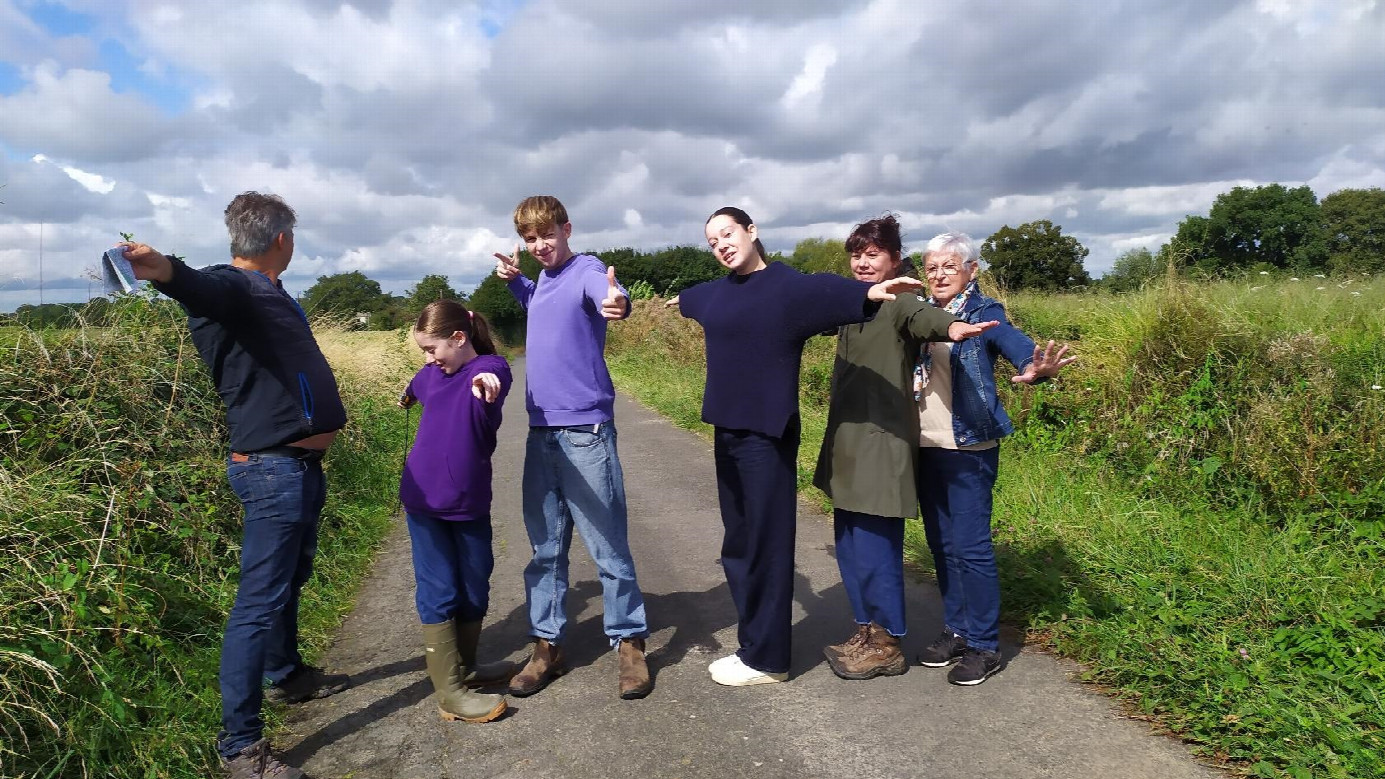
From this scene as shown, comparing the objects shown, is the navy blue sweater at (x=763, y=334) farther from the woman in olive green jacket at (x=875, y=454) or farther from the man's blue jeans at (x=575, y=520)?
the man's blue jeans at (x=575, y=520)

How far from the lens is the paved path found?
2838mm

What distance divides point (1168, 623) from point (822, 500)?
3.18 m

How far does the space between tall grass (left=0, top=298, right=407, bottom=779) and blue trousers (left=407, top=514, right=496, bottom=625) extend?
0.90 metres

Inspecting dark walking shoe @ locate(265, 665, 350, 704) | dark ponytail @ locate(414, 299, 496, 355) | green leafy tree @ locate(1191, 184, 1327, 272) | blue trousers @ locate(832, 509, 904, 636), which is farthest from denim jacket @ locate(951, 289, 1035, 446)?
green leafy tree @ locate(1191, 184, 1327, 272)

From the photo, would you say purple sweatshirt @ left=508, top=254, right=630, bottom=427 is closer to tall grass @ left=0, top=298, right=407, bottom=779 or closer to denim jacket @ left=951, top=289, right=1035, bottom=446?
denim jacket @ left=951, top=289, right=1035, bottom=446

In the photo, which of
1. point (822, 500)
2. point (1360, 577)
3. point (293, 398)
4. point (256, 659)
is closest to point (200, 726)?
point (256, 659)

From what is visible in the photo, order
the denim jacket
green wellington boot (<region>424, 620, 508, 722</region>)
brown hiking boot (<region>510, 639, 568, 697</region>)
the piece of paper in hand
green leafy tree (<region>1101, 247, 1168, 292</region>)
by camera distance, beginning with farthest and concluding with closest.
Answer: green leafy tree (<region>1101, 247, 1168, 292</region>)
brown hiking boot (<region>510, 639, 568, 697</region>)
the denim jacket
green wellington boot (<region>424, 620, 508, 722</region>)
the piece of paper in hand

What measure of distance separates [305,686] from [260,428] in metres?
1.30

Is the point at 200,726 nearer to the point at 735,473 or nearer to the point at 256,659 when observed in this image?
the point at 256,659

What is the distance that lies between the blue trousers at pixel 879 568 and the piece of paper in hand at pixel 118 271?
275 cm

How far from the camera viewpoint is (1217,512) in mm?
5113

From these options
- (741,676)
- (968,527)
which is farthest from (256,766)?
(968,527)

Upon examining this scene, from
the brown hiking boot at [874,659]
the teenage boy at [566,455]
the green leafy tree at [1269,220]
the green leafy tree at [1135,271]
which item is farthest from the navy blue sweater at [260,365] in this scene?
the green leafy tree at [1269,220]

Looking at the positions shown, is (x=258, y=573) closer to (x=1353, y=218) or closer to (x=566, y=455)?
(x=566, y=455)
